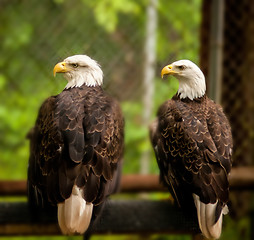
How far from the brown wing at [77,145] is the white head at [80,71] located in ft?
0.05

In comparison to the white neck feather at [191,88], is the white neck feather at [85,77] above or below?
above

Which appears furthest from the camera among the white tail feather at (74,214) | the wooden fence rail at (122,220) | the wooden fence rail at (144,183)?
the wooden fence rail at (144,183)

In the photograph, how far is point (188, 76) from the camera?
656 millimetres

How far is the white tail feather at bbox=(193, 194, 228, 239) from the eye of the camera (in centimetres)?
63

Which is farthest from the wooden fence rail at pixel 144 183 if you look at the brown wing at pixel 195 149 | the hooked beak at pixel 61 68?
the hooked beak at pixel 61 68

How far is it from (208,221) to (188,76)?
0.22 metres

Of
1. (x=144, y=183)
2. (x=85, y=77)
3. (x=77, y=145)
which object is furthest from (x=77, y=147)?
(x=144, y=183)

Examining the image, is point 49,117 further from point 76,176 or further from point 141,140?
point 141,140

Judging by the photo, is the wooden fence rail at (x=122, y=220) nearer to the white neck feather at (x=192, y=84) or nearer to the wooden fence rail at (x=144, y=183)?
the wooden fence rail at (x=144, y=183)

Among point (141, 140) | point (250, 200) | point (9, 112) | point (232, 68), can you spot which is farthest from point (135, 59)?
point (232, 68)

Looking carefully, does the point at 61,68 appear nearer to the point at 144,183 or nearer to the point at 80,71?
the point at 80,71

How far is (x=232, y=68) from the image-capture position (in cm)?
117

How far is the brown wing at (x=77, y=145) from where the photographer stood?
0.66 meters

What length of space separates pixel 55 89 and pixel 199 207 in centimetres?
31
